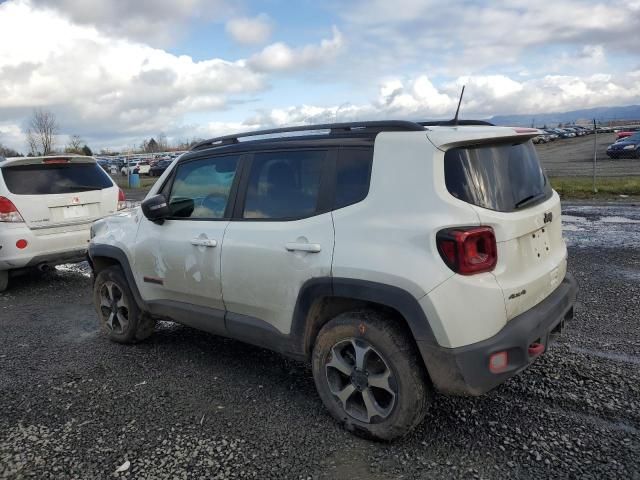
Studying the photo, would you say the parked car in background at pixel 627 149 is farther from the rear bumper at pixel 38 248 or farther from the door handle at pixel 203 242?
the door handle at pixel 203 242

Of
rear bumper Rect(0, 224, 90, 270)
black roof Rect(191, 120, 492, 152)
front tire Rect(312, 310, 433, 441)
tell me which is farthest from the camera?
rear bumper Rect(0, 224, 90, 270)

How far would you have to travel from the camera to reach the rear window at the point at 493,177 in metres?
2.88

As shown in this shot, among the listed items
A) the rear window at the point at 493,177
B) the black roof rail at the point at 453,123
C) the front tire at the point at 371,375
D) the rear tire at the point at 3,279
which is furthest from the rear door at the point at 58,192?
the rear window at the point at 493,177

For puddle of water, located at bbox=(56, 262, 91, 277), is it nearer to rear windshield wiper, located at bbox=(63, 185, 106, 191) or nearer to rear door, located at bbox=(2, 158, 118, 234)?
rear door, located at bbox=(2, 158, 118, 234)

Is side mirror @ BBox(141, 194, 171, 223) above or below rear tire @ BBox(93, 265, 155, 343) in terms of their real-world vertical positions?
above

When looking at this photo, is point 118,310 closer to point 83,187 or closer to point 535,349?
point 83,187

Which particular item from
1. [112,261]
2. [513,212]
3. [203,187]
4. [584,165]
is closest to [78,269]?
[112,261]

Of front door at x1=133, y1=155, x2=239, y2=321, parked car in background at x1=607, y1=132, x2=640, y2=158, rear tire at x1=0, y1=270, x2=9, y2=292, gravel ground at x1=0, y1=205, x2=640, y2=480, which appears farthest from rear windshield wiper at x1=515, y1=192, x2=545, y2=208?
parked car in background at x1=607, y1=132, x2=640, y2=158

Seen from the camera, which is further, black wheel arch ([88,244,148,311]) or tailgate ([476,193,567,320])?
black wheel arch ([88,244,148,311])

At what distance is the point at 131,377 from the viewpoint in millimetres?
4270

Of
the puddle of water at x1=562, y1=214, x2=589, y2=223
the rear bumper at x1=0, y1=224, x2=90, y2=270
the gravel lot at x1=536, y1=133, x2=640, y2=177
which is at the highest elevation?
the rear bumper at x1=0, y1=224, x2=90, y2=270

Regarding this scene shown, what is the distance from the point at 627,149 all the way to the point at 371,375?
104 ft

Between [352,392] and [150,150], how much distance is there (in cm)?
11045

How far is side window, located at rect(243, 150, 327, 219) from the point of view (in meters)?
3.38
